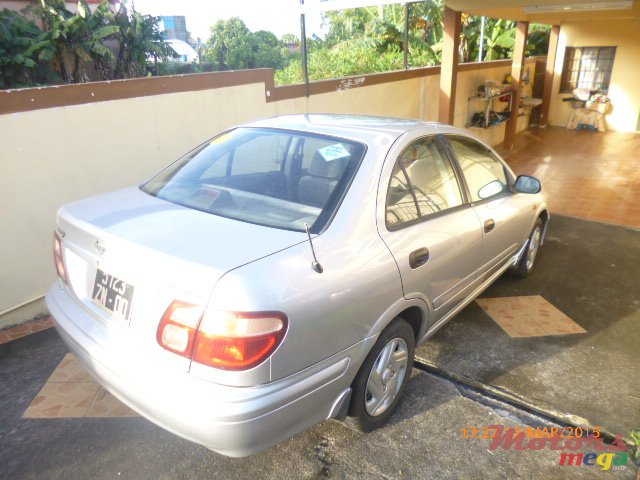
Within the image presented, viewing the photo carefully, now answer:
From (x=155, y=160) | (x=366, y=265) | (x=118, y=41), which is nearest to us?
(x=366, y=265)

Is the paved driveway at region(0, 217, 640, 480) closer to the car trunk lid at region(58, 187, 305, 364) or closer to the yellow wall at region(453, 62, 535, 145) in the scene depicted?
the car trunk lid at region(58, 187, 305, 364)

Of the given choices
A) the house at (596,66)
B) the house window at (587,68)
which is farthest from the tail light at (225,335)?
the house window at (587,68)

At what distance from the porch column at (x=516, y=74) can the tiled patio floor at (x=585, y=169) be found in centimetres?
41

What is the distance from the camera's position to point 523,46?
1086cm

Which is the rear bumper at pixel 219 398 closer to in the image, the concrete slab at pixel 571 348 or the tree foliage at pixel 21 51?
the concrete slab at pixel 571 348

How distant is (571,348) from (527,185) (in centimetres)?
132

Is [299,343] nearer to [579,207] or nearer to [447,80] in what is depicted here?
[579,207]

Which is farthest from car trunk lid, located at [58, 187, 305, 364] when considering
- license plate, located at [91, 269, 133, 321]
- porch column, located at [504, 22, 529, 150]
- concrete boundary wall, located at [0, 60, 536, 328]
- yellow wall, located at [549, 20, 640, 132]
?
yellow wall, located at [549, 20, 640, 132]

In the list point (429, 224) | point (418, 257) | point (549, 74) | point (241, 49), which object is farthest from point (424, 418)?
point (549, 74)

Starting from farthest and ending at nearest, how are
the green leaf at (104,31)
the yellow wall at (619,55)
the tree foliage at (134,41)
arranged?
1. the yellow wall at (619,55)
2. the tree foliage at (134,41)
3. the green leaf at (104,31)

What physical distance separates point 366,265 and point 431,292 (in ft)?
2.45

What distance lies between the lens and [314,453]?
8.45 feet

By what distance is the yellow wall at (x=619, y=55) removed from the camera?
1324cm

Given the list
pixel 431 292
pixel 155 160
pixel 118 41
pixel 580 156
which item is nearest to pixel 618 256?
pixel 431 292
